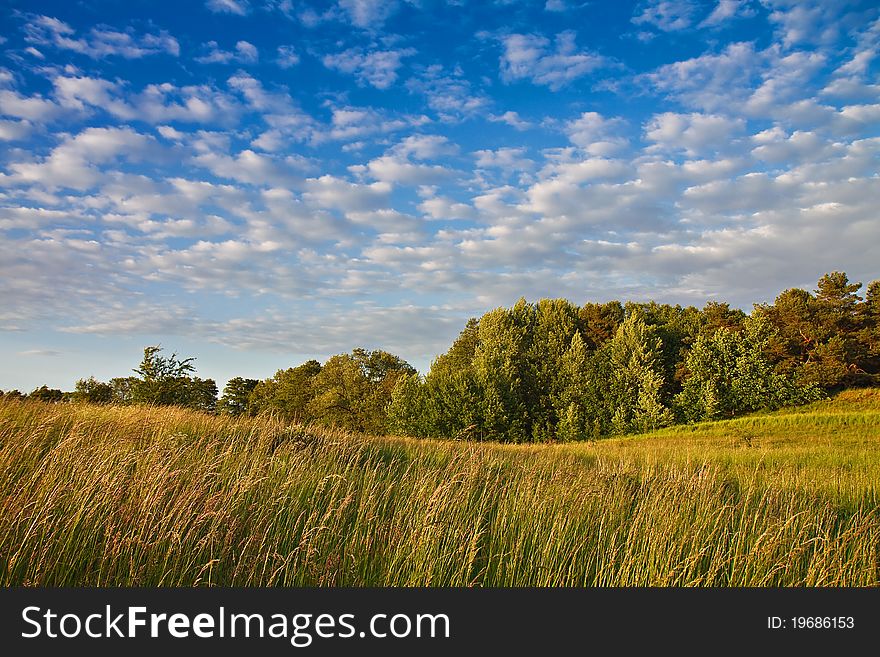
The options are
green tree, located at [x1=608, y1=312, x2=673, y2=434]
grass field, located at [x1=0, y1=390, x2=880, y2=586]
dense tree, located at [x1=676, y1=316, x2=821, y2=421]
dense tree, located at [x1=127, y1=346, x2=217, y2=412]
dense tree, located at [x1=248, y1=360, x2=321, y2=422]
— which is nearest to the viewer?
grass field, located at [x1=0, y1=390, x2=880, y2=586]

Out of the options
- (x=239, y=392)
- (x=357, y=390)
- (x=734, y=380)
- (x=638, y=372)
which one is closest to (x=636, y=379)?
(x=638, y=372)

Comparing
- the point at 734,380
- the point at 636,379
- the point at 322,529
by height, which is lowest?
the point at 322,529

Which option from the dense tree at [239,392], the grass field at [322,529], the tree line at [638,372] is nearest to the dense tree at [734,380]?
the tree line at [638,372]

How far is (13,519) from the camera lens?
184 inches

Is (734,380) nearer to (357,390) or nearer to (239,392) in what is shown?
(357,390)

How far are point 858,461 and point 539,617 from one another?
16682 millimetres

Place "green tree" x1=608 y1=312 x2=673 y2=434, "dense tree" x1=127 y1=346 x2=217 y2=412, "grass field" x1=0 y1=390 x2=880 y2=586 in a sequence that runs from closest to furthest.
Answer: "grass field" x1=0 y1=390 x2=880 y2=586, "dense tree" x1=127 y1=346 x2=217 y2=412, "green tree" x1=608 y1=312 x2=673 y2=434

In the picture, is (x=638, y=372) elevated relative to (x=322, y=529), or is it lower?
elevated

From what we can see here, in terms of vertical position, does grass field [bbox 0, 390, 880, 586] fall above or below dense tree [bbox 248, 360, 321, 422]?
below

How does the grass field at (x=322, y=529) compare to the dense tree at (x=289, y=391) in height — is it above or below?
below

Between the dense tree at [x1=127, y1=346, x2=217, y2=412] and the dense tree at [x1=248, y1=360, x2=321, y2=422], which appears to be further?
the dense tree at [x1=248, y1=360, x2=321, y2=422]

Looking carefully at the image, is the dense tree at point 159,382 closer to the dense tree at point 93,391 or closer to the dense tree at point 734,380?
the dense tree at point 93,391

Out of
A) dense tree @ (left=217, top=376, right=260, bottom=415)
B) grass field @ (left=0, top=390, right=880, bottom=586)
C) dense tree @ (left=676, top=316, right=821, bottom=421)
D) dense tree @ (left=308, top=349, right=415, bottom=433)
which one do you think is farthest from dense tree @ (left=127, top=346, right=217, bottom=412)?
dense tree @ (left=217, top=376, right=260, bottom=415)

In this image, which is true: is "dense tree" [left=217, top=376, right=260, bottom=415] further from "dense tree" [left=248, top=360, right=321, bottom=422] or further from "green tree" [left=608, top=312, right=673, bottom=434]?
"green tree" [left=608, top=312, right=673, bottom=434]
